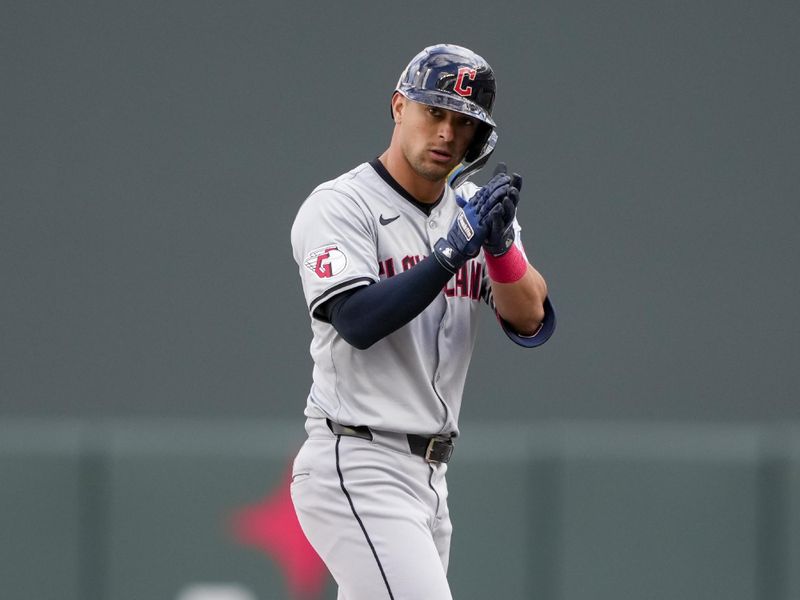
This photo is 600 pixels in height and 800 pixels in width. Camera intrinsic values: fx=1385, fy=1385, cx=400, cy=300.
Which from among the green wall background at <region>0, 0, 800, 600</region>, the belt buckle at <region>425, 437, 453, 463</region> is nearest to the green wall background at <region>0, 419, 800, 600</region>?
the green wall background at <region>0, 0, 800, 600</region>

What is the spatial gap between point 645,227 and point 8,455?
2.89 metres

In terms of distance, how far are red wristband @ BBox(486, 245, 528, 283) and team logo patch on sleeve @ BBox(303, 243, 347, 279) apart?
0.29 m

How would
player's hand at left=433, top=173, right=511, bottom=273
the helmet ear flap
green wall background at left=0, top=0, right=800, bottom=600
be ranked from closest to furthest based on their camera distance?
player's hand at left=433, top=173, right=511, bottom=273, the helmet ear flap, green wall background at left=0, top=0, right=800, bottom=600

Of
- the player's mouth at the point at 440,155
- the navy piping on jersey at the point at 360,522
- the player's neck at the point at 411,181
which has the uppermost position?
the player's mouth at the point at 440,155

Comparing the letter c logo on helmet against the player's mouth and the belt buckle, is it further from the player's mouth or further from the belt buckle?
the belt buckle

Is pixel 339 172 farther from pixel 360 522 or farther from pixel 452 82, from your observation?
pixel 360 522

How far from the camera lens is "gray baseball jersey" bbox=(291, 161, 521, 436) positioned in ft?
8.43

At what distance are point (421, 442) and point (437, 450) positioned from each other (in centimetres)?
4

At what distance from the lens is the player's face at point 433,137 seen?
262cm

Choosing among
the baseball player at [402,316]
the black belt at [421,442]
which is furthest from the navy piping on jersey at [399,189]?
the black belt at [421,442]

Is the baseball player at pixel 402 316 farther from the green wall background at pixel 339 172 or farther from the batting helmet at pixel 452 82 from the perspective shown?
the green wall background at pixel 339 172

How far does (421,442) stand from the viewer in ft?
8.73

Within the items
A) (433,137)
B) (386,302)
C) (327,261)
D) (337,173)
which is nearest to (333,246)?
(327,261)

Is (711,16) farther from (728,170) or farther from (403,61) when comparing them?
(403,61)
